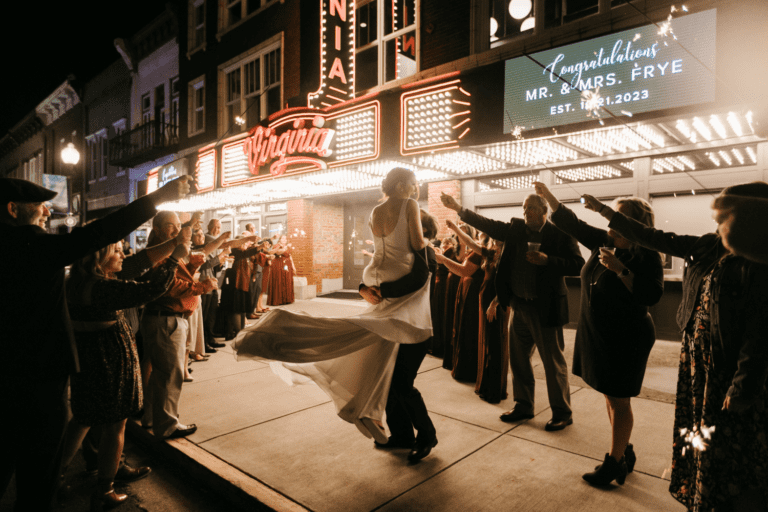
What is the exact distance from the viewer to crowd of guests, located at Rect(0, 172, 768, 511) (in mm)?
1840

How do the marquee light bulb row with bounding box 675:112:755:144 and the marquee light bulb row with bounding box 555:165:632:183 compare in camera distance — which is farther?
the marquee light bulb row with bounding box 555:165:632:183

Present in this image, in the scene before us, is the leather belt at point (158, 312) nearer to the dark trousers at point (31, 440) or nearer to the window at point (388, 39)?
the dark trousers at point (31, 440)

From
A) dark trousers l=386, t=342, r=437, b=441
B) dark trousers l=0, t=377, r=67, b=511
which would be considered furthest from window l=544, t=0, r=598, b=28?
dark trousers l=0, t=377, r=67, b=511

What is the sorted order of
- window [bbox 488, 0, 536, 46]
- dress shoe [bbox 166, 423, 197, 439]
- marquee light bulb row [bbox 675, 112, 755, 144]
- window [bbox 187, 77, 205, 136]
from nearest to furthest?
1. dress shoe [bbox 166, 423, 197, 439]
2. marquee light bulb row [bbox 675, 112, 755, 144]
3. window [bbox 488, 0, 536, 46]
4. window [bbox 187, 77, 205, 136]

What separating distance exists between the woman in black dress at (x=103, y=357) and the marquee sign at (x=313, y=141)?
596cm

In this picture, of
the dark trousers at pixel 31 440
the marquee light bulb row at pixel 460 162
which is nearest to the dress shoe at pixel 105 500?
the dark trousers at pixel 31 440

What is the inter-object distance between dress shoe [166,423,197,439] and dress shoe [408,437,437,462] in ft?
6.37

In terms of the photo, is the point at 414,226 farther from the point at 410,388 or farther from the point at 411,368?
the point at 410,388

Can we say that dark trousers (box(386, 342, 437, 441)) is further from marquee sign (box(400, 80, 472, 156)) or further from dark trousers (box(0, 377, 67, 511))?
marquee sign (box(400, 80, 472, 156))

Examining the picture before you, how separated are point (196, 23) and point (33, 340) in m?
18.5

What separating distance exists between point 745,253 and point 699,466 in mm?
986

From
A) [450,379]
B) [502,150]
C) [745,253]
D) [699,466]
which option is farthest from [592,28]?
[699,466]

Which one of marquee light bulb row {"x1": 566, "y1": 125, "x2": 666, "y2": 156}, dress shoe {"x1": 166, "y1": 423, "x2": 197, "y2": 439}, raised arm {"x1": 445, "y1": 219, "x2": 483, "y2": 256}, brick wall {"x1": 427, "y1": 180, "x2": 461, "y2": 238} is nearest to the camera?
dress shoe {"x1": 166, "y1": 423, "x2": 197, "y2": 439}

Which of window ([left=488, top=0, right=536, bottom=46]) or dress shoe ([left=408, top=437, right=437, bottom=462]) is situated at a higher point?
window ([left=488, top=0, right=536, bottom=46])
